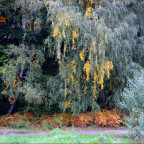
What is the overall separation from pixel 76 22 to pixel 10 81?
4.69 m

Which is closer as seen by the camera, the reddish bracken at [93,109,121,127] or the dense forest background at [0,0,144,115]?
the dense forest background at [0,0,144,115]

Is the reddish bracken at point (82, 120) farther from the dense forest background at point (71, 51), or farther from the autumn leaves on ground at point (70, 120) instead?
the dense forest background at point (71, 51)

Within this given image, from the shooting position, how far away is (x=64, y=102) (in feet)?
38.2

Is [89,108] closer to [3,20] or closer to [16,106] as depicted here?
[16,106]

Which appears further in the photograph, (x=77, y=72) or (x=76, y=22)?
(x=77, y=72)

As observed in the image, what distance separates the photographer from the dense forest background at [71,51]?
10.1 meters

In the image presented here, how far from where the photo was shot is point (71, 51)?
11.2 meters

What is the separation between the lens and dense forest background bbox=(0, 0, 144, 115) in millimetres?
10118

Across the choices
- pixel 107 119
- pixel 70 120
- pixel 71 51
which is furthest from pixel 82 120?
pixel 71 51

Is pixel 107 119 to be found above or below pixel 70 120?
above

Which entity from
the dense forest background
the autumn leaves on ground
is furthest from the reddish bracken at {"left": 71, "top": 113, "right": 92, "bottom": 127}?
the dense forest background

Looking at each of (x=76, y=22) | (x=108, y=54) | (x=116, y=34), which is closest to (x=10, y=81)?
(x=76, y=22)

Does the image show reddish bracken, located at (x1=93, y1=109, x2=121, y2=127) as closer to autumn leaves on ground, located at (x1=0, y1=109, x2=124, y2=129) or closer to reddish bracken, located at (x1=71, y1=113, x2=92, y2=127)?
autumn leaves on ground, located at (x1=0, y1=109, x2=124, y2=129)

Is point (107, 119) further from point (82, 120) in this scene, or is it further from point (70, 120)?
point (70, 120)
